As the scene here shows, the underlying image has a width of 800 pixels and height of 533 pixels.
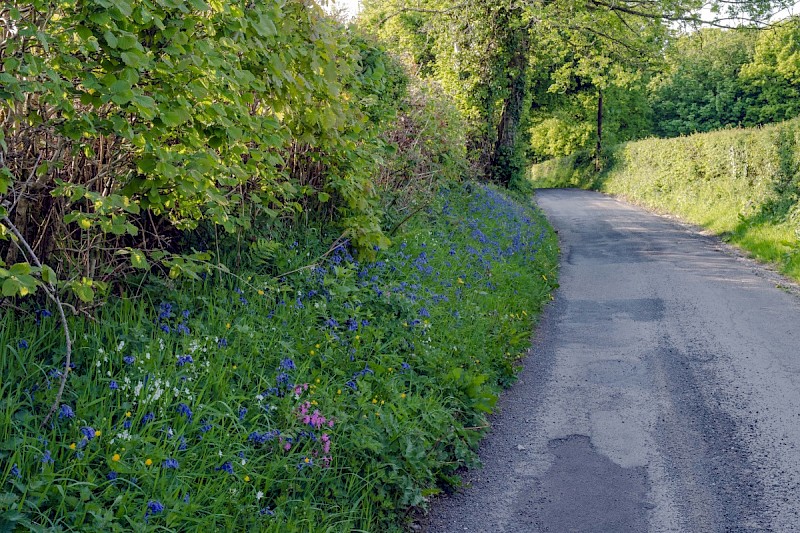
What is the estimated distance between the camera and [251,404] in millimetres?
4469

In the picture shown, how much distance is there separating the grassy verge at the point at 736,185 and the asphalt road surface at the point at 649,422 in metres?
4.13

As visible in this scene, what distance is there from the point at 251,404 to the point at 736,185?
1976cm

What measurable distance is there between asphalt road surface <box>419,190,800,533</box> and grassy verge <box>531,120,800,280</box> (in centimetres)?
413

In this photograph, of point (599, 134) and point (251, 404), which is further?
point (599, 134)

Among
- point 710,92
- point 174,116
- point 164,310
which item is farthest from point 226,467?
point 710,92

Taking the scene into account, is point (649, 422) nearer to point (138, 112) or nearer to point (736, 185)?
point (138, 112)

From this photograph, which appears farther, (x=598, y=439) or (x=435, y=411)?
(x=598, y=439)

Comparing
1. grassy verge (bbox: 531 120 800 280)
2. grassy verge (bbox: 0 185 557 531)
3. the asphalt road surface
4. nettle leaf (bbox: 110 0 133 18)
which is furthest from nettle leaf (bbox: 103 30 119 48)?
grassy verge (bbox: 531 120 800 280)

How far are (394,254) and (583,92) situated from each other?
41.9 m

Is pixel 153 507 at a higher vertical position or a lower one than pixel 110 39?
lower

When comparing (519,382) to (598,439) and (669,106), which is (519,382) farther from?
(669,106)

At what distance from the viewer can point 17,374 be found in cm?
375

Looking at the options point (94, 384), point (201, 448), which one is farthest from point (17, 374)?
point (201, 448)

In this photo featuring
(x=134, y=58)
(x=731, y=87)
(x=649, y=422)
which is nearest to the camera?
(x=134, y=58)
